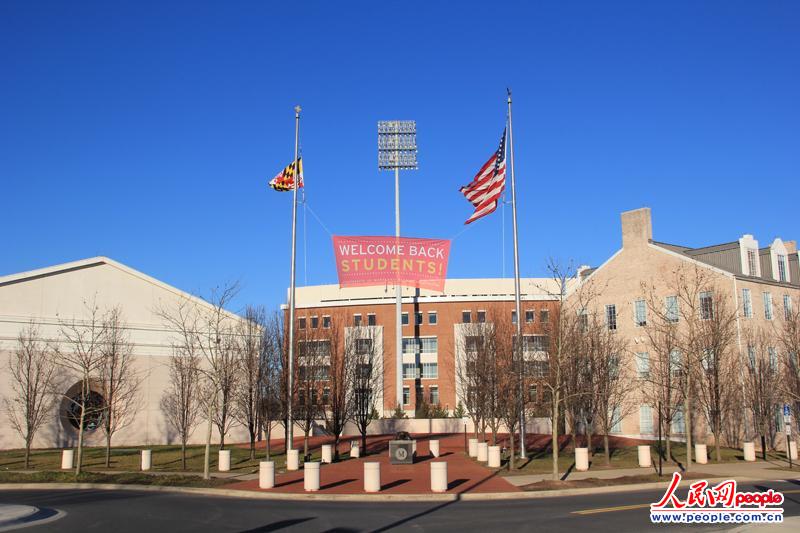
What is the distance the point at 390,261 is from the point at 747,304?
23872mm

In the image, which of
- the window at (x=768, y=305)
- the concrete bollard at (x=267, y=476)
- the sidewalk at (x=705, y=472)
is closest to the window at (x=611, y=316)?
the window at (x=768, y=305)

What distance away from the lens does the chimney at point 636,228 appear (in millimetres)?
49531

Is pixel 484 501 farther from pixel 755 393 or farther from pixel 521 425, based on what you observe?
pixel 755 393

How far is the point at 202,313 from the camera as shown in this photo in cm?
5012

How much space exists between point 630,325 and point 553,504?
32.0 meters

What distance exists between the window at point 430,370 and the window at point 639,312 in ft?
88.5

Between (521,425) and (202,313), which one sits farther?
(202,313)

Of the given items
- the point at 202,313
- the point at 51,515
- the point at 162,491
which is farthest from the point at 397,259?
the point at 51,515

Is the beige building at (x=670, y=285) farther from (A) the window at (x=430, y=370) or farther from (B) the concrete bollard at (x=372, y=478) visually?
(B) the concrete bollard at (x=372, y=478)

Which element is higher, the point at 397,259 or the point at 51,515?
the point at 397,259

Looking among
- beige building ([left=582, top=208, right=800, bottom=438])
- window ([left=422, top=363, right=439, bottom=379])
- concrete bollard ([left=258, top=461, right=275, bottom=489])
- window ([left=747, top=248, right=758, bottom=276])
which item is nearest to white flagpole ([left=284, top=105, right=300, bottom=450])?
concrete bollard ([left=258, top=461, right=275, bottom=489])

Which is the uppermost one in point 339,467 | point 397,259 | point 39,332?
point 397,259

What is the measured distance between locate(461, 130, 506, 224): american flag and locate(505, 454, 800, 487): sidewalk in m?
13.9

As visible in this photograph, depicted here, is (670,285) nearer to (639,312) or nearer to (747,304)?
(639,312)
